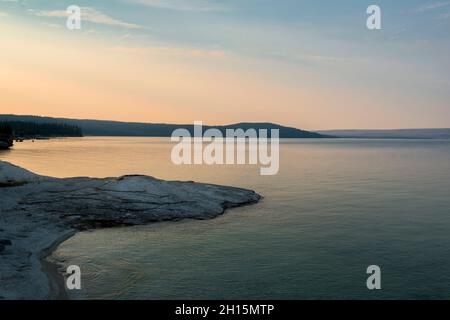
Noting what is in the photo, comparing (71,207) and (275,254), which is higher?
(71,207)

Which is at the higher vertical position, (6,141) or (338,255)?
(6,141)

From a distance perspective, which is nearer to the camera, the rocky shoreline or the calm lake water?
the calm lake water

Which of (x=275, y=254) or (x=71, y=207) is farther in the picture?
(x=71, y=207)

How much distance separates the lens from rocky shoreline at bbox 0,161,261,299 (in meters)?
22.6

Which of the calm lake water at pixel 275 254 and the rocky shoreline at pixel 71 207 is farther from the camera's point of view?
the rocky shoreline at pixel 71 207

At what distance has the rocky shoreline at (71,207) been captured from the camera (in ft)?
74.2

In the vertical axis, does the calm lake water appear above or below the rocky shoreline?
below

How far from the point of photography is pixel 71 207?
33.1 metres

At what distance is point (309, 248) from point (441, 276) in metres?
7.81

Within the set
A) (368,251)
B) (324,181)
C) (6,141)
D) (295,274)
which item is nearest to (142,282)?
(295,274)

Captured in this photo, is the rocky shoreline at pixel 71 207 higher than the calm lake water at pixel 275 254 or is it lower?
higher

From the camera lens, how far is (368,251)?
25891 millimetres
